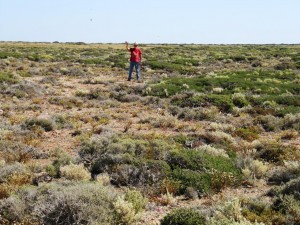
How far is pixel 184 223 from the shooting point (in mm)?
6539

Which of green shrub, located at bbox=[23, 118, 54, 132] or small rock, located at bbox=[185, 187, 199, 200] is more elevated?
green shrub, located at bbox=[23, 118, 54, 132]

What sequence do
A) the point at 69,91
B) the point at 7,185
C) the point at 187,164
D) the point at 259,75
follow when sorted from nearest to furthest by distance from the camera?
the point at 7,185
the point at 187,164
the point at 69,91
the point at 259,75

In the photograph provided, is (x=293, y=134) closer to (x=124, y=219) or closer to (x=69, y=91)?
(x=124, y=219)

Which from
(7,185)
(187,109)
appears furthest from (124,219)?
(187,109)

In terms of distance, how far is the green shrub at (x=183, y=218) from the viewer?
6566 mm

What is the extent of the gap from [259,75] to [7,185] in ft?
81.4

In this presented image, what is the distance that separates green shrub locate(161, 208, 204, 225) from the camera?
6.57 meters

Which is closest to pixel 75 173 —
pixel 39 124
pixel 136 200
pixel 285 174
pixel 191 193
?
pixel 136 200

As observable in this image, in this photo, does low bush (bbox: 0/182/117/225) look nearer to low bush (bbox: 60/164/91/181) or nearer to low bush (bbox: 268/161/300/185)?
low bush (bbox: 60/164/91/181)

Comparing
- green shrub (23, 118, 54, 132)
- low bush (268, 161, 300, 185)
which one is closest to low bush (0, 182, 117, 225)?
low bush (268, 161, 300, 185)

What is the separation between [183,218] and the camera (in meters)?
6.61

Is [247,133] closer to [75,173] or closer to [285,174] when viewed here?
[285,174]

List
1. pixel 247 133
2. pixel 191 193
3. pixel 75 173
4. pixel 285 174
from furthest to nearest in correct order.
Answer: pixel 247 133 < pixel 285 174 < pixel 75 173 < pixel 191 193

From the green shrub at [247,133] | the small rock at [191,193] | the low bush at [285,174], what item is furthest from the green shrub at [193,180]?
the green shrub at [247,133]
